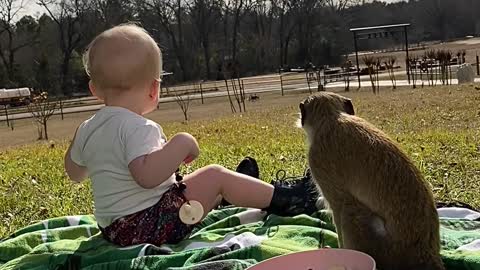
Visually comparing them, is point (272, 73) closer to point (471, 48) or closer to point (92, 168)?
point (471, 48)

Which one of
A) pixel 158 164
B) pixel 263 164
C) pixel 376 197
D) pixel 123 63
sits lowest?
pixel 263 164

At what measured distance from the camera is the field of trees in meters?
63.5

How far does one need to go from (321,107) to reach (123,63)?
3.47 ft

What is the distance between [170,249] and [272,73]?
6938 cm

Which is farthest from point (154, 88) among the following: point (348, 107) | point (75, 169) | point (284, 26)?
point (284, 26)

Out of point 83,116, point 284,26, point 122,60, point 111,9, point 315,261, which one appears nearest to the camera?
point 315,261

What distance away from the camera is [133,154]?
2967 mm

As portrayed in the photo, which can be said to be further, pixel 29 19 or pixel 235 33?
pixel 235 33

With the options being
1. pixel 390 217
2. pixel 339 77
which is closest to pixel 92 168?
pixel 390 217

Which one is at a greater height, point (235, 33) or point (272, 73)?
point (235, 33)

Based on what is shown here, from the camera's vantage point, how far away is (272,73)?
71750mm

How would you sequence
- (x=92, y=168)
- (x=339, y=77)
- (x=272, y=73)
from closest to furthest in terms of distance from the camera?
(x=92, y=168) → (x=339, y=77) → (x=272, y=73)

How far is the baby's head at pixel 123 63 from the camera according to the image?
3.11 metres

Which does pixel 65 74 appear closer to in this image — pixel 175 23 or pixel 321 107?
pixel 175 23
